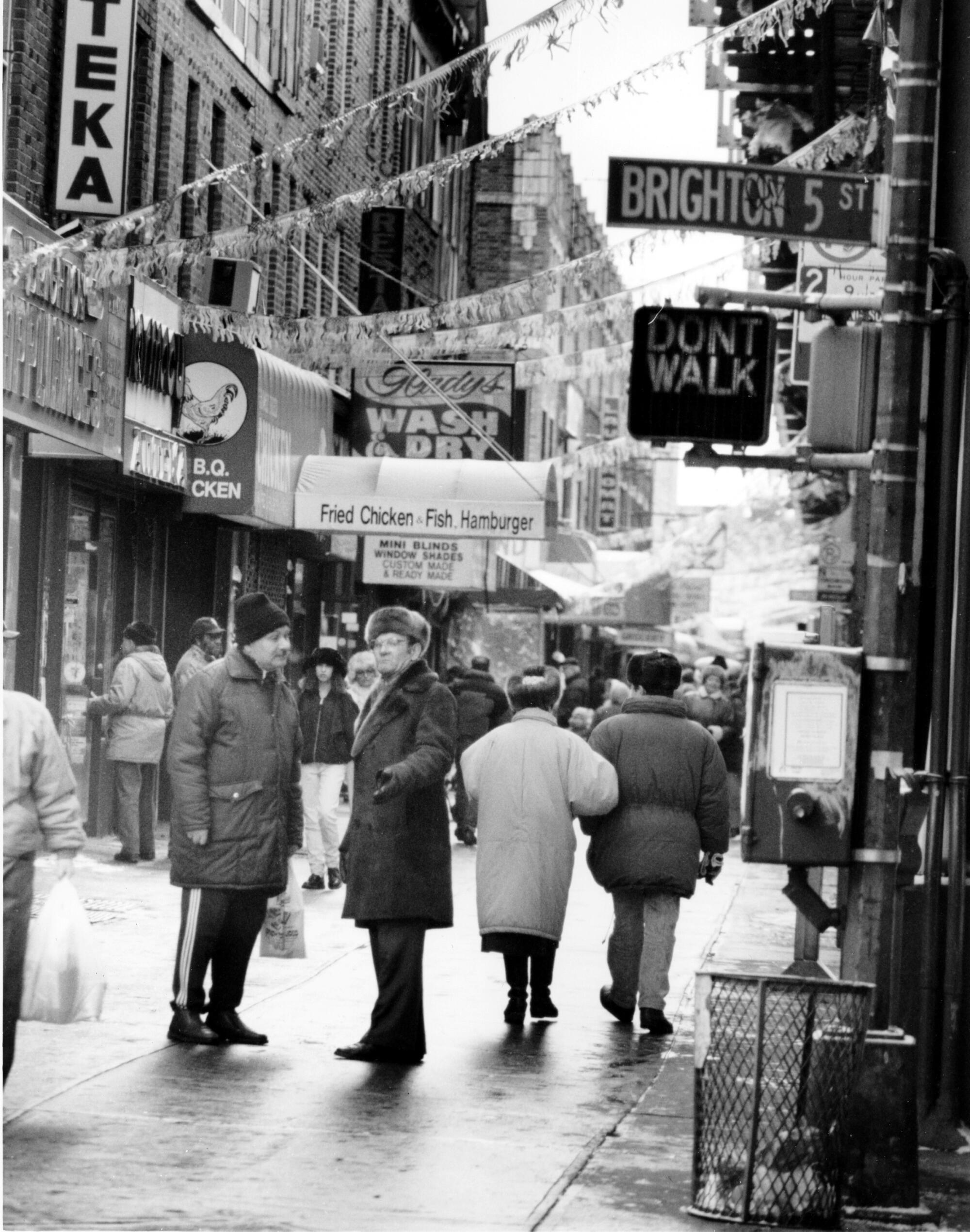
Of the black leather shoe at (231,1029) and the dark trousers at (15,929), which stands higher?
the dark trousers at (15,929)

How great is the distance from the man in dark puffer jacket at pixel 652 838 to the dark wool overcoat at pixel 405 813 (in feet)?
4.24

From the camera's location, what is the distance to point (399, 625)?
9.26 m

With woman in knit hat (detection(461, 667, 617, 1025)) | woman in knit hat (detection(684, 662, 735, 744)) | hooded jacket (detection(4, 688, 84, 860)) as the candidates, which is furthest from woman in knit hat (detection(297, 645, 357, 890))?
hooded jacket (detection(4, 688, 84, 860))

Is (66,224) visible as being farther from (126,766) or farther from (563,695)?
(563,695)

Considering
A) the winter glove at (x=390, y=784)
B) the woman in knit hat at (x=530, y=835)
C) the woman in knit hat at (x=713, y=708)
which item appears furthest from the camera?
the woman in knit hat at (x=713, y=708)

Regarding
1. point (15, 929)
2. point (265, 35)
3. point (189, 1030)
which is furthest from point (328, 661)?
point (15, 929)

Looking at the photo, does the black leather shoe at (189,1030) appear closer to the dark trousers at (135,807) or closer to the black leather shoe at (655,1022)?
the black leather shoe at (655,1022)

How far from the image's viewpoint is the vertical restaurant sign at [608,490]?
65.9 meters

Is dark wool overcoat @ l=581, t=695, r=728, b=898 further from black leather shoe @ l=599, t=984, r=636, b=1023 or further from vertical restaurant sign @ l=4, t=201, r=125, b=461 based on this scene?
vertical restaurant sign @ l=4, t=201, r=125, b=461

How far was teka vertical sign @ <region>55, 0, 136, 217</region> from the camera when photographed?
15.3 metres

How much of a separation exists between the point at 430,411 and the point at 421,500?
523 cm

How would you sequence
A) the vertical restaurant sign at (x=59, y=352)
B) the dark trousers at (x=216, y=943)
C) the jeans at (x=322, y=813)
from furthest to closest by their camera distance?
the jeans at (x=322, y=813) < the vertical restaurant sign at (x=59, y=352) < the dark trousers at (x=216, y=943)

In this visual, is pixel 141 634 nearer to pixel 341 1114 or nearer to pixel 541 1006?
pixel 541 1006

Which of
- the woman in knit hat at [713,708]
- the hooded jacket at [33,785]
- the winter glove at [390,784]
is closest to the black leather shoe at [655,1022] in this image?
the winter glove at [390,784]
